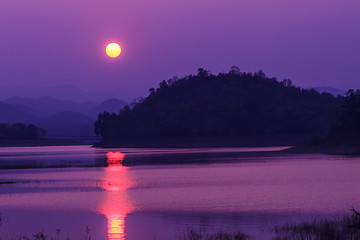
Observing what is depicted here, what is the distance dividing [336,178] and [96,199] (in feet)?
74.4

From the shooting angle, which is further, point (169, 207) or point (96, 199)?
point (96, 199)

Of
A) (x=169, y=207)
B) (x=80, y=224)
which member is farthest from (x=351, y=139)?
(x=80, y=224)

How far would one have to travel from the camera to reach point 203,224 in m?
32.3

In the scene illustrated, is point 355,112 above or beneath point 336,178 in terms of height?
above

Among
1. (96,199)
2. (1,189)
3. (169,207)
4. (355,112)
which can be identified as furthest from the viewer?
(355,112)

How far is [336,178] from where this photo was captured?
57.5 meters

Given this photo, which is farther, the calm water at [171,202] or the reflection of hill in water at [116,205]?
the calm water at [171,202]

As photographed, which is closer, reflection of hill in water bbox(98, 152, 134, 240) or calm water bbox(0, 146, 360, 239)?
reflection of hill in water bbox(98, 152, 134, 240)

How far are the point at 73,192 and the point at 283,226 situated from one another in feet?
89.3

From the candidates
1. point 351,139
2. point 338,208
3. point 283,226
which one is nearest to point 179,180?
point 338,208

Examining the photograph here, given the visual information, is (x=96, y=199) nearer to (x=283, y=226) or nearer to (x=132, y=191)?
(x=132, y=191)

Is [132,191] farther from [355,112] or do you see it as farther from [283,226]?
[355,112]

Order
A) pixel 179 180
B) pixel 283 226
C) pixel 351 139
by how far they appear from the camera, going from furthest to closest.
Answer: pixel 351 139 < pixel 179 180 < pixel 283 226

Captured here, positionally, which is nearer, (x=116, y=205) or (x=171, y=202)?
(x=116, y=205)
